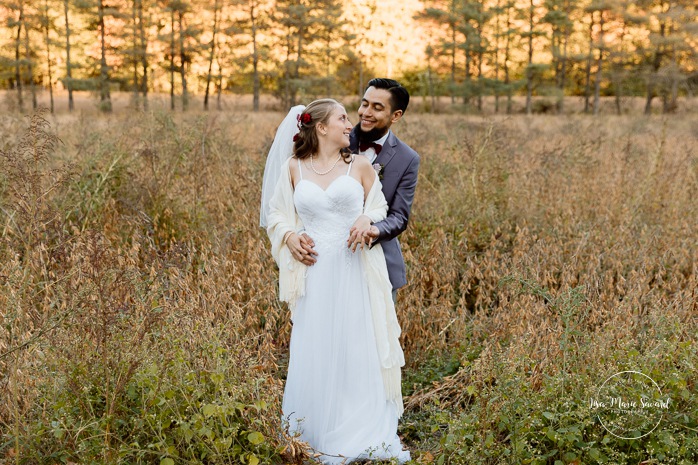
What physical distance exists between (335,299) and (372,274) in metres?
0.27

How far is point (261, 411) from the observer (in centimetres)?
336

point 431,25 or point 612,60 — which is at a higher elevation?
point 431,25

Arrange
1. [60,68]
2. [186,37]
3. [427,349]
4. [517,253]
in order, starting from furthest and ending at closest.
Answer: [60,68] → [186,37] → [517,253] → [427,349]

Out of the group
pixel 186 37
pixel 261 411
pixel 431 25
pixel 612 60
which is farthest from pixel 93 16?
pixel 261 411

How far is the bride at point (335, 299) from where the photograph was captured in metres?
3.68

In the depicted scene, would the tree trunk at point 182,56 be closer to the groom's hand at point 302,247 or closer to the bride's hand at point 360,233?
the groom's hand at point 302,247

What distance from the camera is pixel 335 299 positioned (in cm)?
377

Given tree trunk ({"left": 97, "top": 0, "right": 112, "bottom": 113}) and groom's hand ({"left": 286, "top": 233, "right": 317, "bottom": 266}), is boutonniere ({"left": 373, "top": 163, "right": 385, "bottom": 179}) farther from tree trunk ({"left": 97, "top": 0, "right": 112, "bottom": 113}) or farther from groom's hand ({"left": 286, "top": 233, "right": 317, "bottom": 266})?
tree trunk ({"left": 97, "top": 0, "right": 112, "bottom": 113})

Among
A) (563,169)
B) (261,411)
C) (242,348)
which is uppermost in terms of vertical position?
(563,169)

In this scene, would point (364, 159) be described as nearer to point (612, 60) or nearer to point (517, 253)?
point (517, 253)

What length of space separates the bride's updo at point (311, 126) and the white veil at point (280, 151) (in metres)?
0.16

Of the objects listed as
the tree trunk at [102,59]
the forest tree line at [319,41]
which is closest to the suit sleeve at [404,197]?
the forest tree line at [319,41]

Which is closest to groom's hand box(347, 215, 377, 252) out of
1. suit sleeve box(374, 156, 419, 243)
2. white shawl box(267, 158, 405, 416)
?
white shawl box(267, 158, 405, 416)

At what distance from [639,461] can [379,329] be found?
1.59 m
